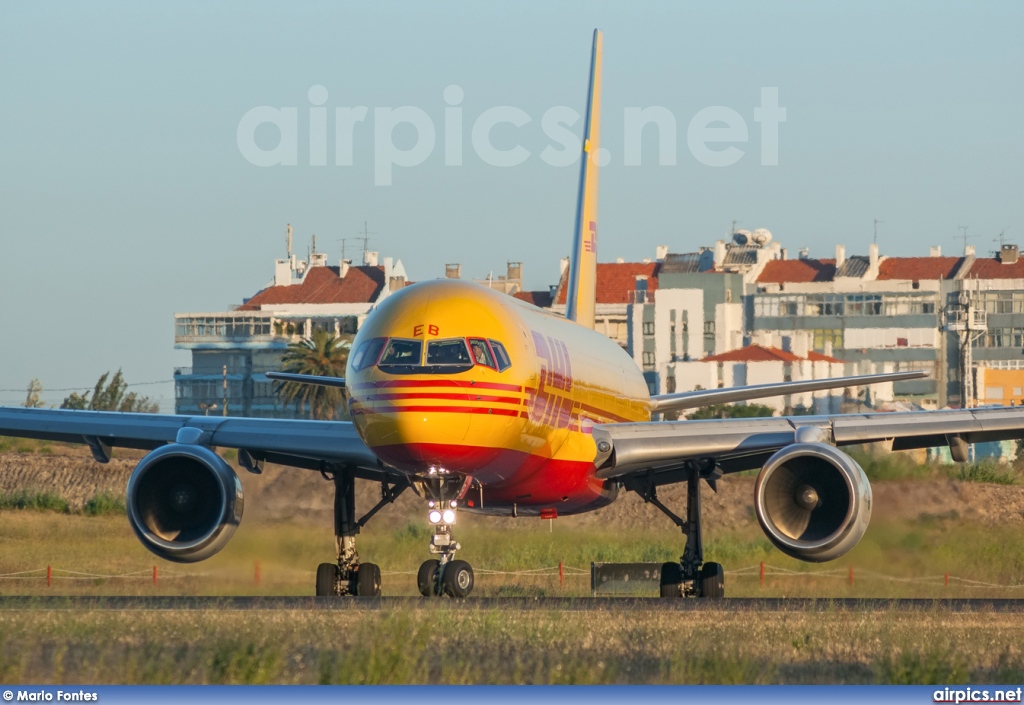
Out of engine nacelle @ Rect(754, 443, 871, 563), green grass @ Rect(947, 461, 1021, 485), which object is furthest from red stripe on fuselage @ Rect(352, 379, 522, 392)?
green grass @ Rect(947, 461, 1021, 485)

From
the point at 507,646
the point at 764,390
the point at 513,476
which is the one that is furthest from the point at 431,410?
the point at 764,390

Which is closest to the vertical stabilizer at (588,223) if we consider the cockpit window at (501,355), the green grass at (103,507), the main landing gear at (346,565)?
the main landing gear at (346,565)

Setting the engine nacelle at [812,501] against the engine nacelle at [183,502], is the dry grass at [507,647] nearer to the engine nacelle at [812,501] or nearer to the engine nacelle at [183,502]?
the engine nacelle at [812,501]

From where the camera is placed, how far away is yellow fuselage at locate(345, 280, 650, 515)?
831 inches

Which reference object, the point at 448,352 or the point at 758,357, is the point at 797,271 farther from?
the point at 448,352

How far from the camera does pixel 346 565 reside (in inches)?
1051

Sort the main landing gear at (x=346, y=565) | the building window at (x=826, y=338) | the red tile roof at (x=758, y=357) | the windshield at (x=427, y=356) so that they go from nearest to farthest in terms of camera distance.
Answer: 1. the windshield at (x=427, y=356)
2. the main landing gear at (x=346, y=565)
3. the red tile roof at (x=758, y=357)
4. the building window at (x=826, y=338)

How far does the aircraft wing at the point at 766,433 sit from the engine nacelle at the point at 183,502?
19.0 feet

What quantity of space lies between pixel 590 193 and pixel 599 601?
1347 cm

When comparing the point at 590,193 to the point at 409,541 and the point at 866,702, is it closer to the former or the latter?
the point at 409,541

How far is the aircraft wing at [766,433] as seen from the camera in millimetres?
25406

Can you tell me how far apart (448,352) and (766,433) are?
6.47 m

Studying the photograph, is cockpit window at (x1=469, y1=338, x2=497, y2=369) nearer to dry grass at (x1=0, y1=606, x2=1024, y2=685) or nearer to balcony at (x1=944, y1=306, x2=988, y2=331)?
dry grass at (x1=0, y1=606, x2=1024, y2=685)

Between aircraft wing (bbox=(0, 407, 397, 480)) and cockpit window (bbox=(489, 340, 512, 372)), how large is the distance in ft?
12.8
